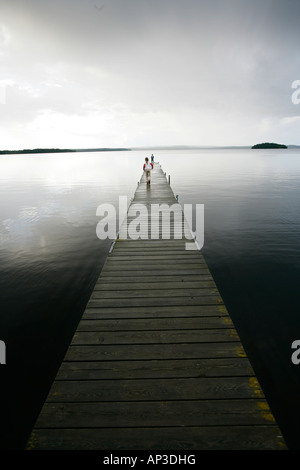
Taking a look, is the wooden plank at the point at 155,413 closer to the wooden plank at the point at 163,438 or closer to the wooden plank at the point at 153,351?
the wooden plank at the point at 163,438

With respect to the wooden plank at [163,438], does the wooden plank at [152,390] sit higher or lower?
higher

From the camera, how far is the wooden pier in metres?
2.84

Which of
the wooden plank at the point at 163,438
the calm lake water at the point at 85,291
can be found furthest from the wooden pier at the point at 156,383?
the calm lake water at the point at 85,291

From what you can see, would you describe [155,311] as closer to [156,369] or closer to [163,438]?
[156,369]

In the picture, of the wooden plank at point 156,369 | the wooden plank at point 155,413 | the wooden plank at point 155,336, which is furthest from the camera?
the wooden plank at point 155,336

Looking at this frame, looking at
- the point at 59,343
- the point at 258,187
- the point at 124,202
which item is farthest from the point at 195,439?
the point at 258,187

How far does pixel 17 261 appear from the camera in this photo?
10.5 metres

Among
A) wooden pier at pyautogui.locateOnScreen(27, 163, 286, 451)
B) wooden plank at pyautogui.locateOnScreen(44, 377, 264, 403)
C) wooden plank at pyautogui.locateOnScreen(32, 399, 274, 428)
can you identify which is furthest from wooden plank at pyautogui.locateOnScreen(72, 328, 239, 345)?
wooden plank at pyautogui.locateOnScreen(32, 399, 274, 428)

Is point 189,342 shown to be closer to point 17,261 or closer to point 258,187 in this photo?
point 17,261

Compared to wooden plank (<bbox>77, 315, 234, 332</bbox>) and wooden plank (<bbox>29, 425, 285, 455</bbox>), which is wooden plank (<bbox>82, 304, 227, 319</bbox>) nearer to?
wooden plank (<bbox>77, 315, 234, 332</bbox>)

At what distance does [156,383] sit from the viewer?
3471mm

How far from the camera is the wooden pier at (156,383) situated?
A: 9.33 feet
